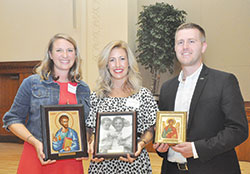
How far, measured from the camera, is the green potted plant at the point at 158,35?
6570 millimetres

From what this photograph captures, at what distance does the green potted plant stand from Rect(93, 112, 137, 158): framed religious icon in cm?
453

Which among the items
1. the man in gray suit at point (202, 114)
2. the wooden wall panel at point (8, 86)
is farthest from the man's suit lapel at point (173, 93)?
the wooden wall panel at point (8, 86)

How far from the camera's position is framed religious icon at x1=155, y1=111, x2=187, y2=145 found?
2.04 meters

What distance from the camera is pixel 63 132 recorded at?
211 centimetres

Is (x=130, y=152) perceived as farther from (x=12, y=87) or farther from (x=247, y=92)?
(x=12, y=87)

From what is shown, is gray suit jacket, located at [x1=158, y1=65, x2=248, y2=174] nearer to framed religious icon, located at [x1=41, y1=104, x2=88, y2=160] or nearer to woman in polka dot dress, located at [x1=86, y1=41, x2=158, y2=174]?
woman in polka dot dress, located at [x1=86, y1=41, x2=158, y2=174]

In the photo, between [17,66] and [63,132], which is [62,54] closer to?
[63,132]

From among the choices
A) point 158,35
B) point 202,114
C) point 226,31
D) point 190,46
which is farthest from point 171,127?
point 226,31

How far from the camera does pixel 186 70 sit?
92.7 inches

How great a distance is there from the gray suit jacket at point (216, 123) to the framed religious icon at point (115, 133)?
44 cm

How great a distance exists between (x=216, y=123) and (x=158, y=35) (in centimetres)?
464

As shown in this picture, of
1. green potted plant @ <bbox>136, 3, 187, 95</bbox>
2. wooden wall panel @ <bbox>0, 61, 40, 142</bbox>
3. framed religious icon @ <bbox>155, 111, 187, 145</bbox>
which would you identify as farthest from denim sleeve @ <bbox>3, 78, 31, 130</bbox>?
wooden wall panel @ <bbox>0, 61, 40, 142</bbox>

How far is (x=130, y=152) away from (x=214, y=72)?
905 mm

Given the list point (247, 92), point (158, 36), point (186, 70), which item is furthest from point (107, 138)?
point (247, 92)
